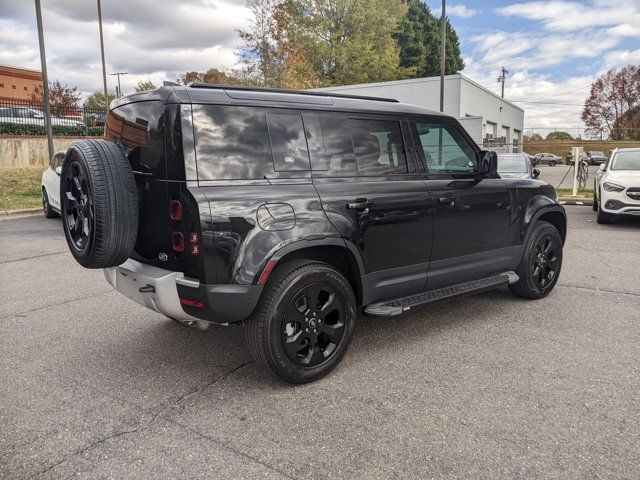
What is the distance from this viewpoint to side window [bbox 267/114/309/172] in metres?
3.31

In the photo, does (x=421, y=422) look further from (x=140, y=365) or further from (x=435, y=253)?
(x=140, y=365)

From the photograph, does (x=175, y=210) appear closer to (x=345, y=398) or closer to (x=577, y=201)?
(x=345, y=398)

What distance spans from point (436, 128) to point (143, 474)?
3.41m

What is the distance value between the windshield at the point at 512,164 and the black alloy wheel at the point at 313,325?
886 centimetres

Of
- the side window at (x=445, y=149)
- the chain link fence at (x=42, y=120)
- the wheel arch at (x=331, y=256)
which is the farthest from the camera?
the chain link fence at (x=42, y=120)

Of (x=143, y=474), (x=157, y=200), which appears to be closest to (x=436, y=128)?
(x=157, y=200)

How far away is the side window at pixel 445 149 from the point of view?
4180mm

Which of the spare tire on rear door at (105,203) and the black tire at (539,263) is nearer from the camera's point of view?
the spare tire on rear door at (105,203)

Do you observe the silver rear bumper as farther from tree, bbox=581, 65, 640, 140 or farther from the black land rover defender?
tree, bbox=581, 65, 640, 140

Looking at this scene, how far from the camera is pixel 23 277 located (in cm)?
635

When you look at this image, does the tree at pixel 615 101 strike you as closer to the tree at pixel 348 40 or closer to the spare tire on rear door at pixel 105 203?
the tree at pixel 348 40

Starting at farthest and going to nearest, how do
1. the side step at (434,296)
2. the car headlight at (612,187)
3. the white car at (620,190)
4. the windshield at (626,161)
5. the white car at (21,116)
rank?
the white car at (21,116) → the windshield at (626,161) → the car headlight at (612,187) → the white car at (620,190) → the side step at (434,296)

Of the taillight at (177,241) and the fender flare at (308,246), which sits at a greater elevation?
the taillight at (177,241)

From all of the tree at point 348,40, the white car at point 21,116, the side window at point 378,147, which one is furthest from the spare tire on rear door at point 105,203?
the tree at point 348,40
